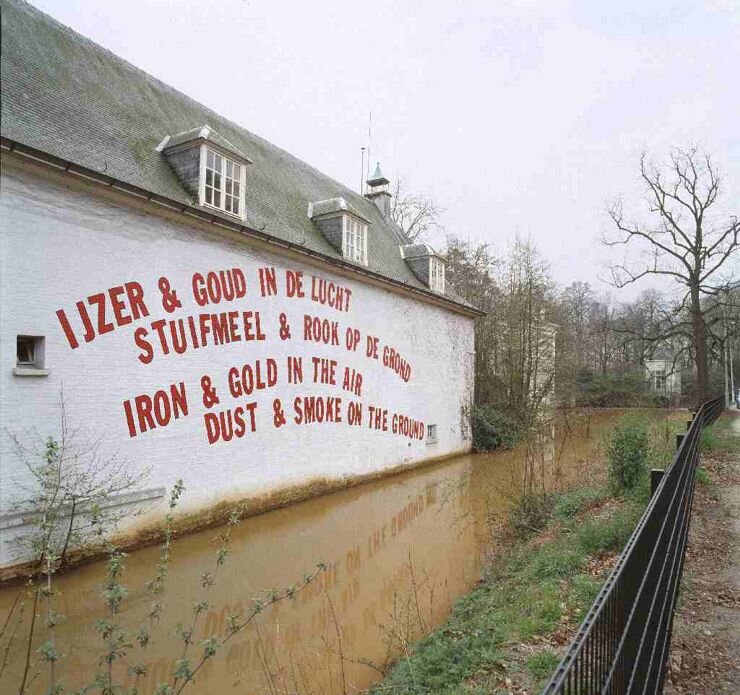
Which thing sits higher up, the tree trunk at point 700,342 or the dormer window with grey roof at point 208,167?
the dormer window with grey roof at point 208,167

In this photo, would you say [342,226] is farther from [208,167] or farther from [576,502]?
[576,502]

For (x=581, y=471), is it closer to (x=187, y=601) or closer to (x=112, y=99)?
(x=187, y=601)

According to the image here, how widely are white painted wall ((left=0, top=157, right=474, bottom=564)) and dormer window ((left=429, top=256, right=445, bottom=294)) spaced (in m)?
4.63

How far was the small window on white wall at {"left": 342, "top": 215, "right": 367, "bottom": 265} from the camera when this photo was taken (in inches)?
580

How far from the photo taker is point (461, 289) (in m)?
26.9

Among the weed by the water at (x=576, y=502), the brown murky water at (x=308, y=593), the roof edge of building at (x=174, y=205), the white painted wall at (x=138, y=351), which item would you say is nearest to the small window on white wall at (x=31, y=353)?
the white painted wall at (x=138, y=351)

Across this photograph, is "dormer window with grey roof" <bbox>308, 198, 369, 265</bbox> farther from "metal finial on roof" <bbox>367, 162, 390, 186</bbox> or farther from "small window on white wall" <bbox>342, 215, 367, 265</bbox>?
"metal finial on roof" <bbox>367, 162, 390, 186</bbox>

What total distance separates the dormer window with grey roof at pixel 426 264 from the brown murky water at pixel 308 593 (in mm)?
8575

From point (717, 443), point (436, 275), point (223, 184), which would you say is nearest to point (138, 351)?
point (223, 184)

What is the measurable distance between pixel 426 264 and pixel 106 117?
37.3 feet

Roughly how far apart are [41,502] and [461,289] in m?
22.1

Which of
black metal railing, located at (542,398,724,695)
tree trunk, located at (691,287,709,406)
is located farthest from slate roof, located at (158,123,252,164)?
tree trunk, located at (691,287,709,406)

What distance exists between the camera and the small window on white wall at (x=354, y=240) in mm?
14733

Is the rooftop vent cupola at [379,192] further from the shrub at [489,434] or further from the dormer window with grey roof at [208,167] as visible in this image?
the dormer window with grey roof at [208,167]
